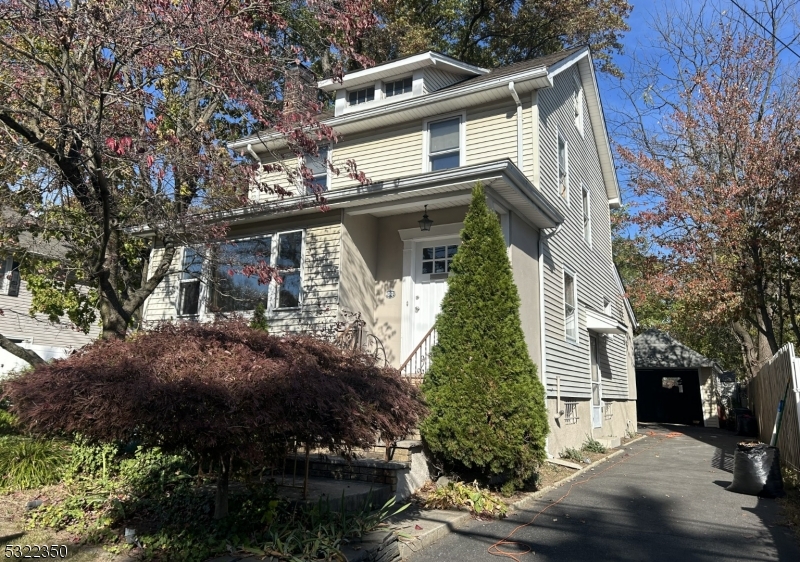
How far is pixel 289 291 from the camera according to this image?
422 inches

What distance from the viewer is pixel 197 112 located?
10.8 meters

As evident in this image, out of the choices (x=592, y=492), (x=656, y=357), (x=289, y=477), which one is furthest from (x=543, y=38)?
(x=289, y=477)

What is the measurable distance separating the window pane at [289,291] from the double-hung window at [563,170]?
5.96 meters

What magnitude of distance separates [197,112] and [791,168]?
44.4ft

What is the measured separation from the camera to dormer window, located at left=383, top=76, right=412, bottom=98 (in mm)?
13125

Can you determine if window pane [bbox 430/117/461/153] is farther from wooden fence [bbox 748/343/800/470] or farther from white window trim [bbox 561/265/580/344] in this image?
wooden fence [bbox 748/343/800/470]

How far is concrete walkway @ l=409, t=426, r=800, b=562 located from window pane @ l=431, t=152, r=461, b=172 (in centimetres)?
627

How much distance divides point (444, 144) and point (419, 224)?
2.51m

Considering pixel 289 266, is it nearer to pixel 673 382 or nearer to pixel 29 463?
pixel 29 463

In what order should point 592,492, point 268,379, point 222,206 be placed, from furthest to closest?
point 222,206
point 592,492
point 268,379

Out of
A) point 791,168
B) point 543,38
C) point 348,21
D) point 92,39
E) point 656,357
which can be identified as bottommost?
point 656,357

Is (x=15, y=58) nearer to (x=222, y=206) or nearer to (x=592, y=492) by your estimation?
(x=222, y=206)

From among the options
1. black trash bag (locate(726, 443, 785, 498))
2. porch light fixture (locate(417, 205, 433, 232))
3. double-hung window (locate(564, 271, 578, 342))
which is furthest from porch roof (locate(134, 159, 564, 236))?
black trash bag (locate(726, 443, 785, 498))

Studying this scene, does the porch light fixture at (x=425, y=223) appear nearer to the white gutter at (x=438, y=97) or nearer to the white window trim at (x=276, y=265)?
the white window trim at (x=276, y=265)
